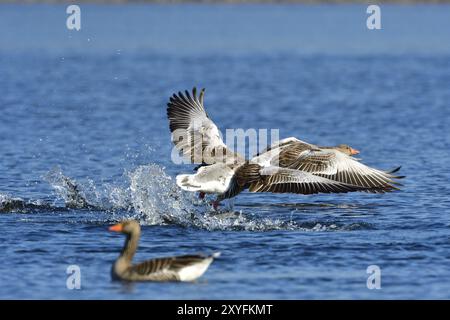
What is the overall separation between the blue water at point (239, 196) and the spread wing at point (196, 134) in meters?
0.69

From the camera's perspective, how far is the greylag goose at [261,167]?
1503 cm

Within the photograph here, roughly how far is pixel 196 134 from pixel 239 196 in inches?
86.8

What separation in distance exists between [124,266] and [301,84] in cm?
2954

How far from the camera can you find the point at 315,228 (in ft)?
49.4

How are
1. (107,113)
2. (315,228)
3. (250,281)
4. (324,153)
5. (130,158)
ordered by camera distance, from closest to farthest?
(250,281) → (315,228) → (324,153) → (130,158) → (107,113)

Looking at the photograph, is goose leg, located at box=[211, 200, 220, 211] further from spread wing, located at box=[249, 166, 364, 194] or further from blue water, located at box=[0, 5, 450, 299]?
spread wing, located at box=[249, 166, 364, 194]

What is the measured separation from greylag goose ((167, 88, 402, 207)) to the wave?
49 cm

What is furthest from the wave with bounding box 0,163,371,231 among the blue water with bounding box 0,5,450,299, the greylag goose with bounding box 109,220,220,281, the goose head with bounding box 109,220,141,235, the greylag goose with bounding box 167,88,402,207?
the greylag goose with bounding box 109,220,220,281

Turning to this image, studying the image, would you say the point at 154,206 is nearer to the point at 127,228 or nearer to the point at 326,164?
the point at 326,164

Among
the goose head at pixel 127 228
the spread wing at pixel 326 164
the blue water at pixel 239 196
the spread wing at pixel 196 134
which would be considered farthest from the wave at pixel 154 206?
the goose head at pixel 127 228

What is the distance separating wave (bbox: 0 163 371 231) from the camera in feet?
49.9
